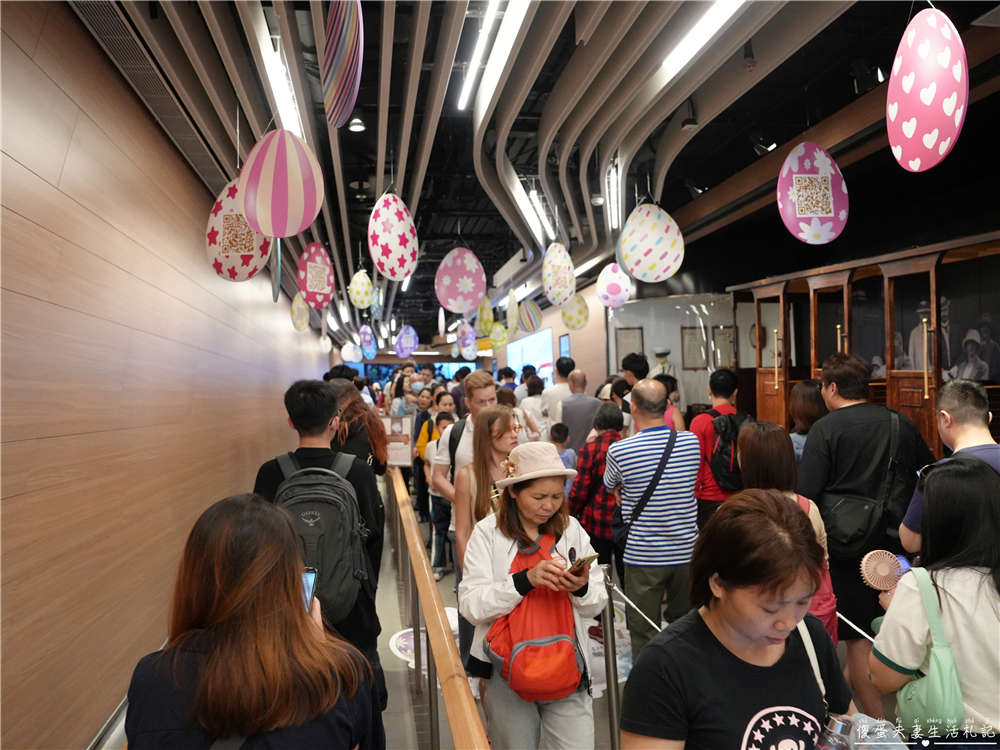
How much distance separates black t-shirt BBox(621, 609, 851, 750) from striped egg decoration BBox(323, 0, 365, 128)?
2066 millimetres

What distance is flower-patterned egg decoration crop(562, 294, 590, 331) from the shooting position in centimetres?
1030

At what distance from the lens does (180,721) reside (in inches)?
43.2

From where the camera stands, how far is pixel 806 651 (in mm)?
1346

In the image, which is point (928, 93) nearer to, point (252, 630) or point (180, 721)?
point (252, 630)

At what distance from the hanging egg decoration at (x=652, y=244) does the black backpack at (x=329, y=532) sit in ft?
14.6

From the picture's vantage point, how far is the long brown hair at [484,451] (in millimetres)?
2686

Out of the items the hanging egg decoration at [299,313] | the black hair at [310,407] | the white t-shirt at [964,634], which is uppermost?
the hanging egg decoration at [299,313]

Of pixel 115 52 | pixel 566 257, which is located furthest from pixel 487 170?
pixel 115 52

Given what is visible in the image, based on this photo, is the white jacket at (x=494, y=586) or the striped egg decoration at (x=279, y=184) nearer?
the white jacket at (x=494, y=586)

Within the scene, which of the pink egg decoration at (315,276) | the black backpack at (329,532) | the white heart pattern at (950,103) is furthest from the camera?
the pink egg decoration at (315,276)

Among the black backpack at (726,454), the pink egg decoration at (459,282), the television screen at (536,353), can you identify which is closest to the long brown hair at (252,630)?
the black backpack at (726,454)

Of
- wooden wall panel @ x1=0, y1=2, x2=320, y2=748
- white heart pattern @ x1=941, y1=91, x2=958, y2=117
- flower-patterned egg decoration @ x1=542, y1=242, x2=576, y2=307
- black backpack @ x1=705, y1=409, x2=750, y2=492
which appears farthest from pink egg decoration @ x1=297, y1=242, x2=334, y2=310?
white heart pattern @ x1=941, y1=91, x2=958, y2=117

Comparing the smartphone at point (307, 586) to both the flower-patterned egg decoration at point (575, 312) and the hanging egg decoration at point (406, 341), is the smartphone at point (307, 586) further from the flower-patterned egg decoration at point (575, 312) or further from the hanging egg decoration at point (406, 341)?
the hanging egg decoration at point (406, 341)

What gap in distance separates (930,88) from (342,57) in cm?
230
